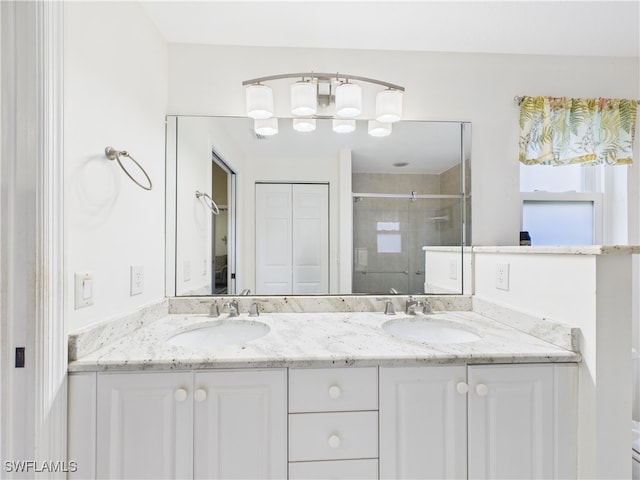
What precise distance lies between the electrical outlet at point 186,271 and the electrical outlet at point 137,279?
0.25 meters

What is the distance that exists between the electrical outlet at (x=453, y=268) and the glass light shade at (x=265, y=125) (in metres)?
1.15

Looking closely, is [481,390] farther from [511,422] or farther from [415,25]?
[415,25]

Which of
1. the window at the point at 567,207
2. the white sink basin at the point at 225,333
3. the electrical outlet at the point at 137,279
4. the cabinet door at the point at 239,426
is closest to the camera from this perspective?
the cabinet door at the point at 239,426

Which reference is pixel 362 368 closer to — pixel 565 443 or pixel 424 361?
pixel 424 361

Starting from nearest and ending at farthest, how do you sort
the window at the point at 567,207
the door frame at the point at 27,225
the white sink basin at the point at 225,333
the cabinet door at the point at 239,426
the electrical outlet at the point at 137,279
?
the door frame at the point at 27,225 → the cabinet door at the point at 239,426 → the electrical outlet at the point at 137,279 → the white sink basin at the point at 225,333 → the window at the point at 567,207

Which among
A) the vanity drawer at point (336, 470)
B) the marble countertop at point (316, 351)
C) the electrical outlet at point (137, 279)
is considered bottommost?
the vanity drawer at point (336, 470)

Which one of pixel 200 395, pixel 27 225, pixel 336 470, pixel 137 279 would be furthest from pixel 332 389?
pixel 27 225

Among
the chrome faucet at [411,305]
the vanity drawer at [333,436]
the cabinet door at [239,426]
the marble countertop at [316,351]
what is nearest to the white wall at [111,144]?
the marble countertop at [316,351]

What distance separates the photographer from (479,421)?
1.02 metres

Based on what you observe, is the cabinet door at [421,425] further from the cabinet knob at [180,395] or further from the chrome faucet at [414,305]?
the cabinet knob at [180,395]

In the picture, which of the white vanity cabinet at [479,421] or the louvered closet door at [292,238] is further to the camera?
the louvered closet door at [292,238]

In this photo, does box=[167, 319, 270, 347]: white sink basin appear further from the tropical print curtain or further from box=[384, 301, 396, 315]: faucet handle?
the tropical print curtain

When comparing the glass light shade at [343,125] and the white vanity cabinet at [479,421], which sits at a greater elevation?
the glass light shade at [343,125]

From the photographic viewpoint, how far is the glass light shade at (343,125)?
1.59 m
